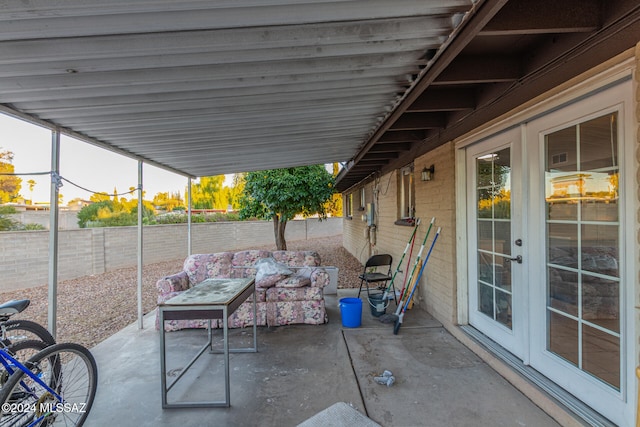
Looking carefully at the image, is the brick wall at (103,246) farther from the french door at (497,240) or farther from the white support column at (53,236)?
the french door at (497,240)

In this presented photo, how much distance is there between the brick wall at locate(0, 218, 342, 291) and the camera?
6.11m

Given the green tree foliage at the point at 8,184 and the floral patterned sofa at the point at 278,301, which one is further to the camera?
the green tree foliage at the point at 8,184

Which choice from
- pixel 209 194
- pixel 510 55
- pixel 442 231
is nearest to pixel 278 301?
pixel 442 231

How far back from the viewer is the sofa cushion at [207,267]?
4.58m

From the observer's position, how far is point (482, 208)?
10.9ft

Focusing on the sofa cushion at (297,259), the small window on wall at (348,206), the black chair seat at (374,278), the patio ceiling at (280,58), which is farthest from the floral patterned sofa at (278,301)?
the small window on wall at (348,206)

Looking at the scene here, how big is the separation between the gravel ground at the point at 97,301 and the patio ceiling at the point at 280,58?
2.61m

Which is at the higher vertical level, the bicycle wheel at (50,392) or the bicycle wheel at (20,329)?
the bicycle wheel at (20,329)

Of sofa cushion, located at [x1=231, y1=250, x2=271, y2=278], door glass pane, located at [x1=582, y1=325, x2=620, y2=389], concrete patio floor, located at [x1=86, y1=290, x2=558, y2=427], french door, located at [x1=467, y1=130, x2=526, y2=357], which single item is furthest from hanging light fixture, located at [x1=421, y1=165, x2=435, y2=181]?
sofa cushion, located at [x1=231, y1=250, x2=271, y2=278]

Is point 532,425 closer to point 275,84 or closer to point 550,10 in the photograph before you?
point 550,10

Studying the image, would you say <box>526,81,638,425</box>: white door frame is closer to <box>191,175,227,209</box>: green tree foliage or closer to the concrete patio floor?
the concrete patio floor

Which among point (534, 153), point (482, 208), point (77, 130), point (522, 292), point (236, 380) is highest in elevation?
point (77, 130)

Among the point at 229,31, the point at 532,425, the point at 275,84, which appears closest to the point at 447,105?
the point at 275,84

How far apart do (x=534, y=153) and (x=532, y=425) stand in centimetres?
189
